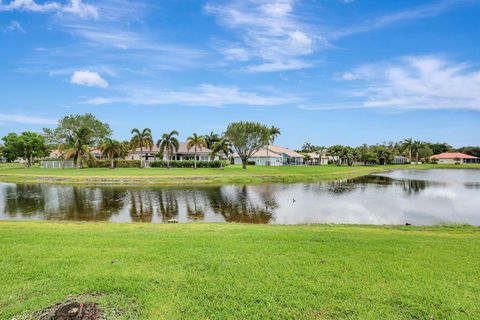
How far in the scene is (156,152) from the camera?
88000 millimetres

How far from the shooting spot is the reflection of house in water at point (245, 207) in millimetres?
21438

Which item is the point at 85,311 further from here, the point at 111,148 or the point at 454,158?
the point at 454,158

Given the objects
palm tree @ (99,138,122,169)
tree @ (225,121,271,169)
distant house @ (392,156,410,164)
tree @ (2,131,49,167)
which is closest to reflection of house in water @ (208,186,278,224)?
tree @ (225,121,271,169)

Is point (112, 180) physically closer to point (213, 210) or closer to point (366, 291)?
point (213, 210)

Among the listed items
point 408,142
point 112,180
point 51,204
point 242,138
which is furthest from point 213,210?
point 408,142

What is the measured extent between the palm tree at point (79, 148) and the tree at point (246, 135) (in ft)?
102

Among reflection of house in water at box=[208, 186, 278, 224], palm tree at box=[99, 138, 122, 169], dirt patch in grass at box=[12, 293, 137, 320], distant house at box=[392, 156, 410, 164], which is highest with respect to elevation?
palm tree at box=[99, 138, 122, 169]

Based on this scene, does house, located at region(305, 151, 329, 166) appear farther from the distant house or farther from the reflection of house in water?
the reflection of house in water

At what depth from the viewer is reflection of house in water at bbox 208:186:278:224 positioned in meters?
21.4

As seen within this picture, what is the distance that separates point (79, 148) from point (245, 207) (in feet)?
190

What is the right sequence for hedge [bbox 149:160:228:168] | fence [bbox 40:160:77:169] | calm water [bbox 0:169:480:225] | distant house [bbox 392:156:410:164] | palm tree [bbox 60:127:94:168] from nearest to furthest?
calm water [bbox 0:169:480:225], palm tree [bbox 60:127:94:168], hedge [bbox 149:160:228:168], fence [bbox 40:160:77:169], distant house [bbox 392:156:410:164]

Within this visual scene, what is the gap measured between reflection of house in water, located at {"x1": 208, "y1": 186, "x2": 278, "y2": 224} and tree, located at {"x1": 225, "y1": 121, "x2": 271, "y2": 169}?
39325 mm

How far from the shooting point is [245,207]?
26.1 m

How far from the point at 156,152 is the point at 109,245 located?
81196 millimetres
